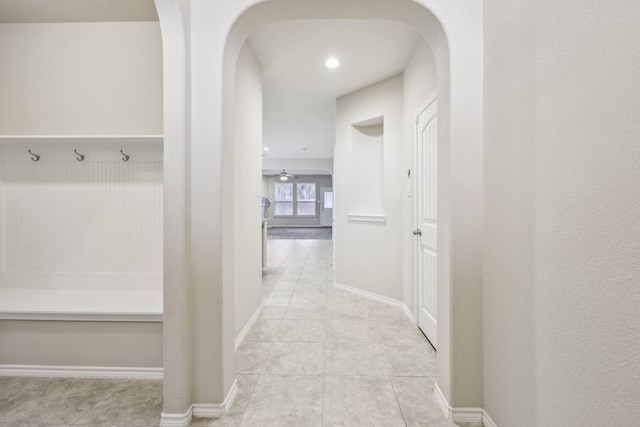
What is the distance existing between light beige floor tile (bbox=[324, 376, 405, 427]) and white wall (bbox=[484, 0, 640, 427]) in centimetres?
52

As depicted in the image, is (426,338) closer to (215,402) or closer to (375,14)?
(215,402)

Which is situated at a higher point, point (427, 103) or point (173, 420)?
point (427, 103)

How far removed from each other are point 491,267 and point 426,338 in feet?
4.28

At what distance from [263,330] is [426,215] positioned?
5.95ft

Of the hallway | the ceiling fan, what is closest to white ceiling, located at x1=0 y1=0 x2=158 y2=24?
the hallway

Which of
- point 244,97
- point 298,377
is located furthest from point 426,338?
point 244,97

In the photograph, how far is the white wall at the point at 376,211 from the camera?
10.2 ft

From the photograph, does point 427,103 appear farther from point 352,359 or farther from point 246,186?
point 352,359

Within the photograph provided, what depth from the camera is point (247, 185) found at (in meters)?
2.58

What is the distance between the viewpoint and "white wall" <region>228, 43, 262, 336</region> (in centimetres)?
227

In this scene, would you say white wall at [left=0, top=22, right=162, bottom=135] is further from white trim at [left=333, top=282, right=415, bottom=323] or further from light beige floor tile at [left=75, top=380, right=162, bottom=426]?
white trim at [left=333, top=282, right=415, bottom=323]

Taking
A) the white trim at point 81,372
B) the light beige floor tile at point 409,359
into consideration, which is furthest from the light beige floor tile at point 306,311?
the white trim at point 81,372

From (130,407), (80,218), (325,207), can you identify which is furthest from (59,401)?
(325,207)

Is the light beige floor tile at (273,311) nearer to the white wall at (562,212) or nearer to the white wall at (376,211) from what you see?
the white wall at (376,211)
